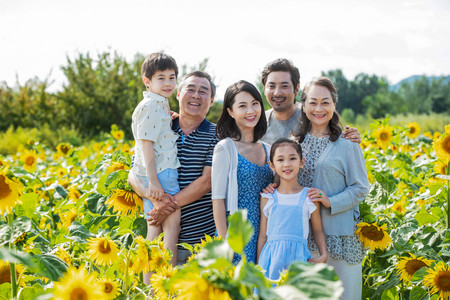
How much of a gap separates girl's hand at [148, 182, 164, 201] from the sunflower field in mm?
186

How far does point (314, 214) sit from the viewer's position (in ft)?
8.98

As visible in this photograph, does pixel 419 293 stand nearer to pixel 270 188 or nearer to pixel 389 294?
pixel 389 294

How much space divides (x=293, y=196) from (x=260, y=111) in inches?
22.8

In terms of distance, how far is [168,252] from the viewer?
74.9 inches

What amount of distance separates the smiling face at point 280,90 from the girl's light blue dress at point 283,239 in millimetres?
916

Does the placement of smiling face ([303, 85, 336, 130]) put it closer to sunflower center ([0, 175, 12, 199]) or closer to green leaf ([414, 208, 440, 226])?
green leaf ([414, 208, 440, 226])

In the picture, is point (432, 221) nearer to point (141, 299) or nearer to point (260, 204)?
point (260, 204)

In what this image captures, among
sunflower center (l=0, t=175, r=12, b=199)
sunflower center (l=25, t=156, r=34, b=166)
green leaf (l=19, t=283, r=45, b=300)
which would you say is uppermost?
sunflower center (l=0, t=175, r=12, b=199)

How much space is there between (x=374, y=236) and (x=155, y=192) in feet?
4.42

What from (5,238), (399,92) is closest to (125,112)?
(5,238)

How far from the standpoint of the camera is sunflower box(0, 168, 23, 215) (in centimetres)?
187

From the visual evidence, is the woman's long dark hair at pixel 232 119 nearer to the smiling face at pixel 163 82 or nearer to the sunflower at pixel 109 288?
the smiling face at pixel 163 82

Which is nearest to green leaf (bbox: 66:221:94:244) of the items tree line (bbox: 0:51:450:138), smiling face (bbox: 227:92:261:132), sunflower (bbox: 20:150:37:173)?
smiling face (bbox: 227:92:261:132)

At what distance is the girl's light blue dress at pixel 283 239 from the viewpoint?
2.58 metres
